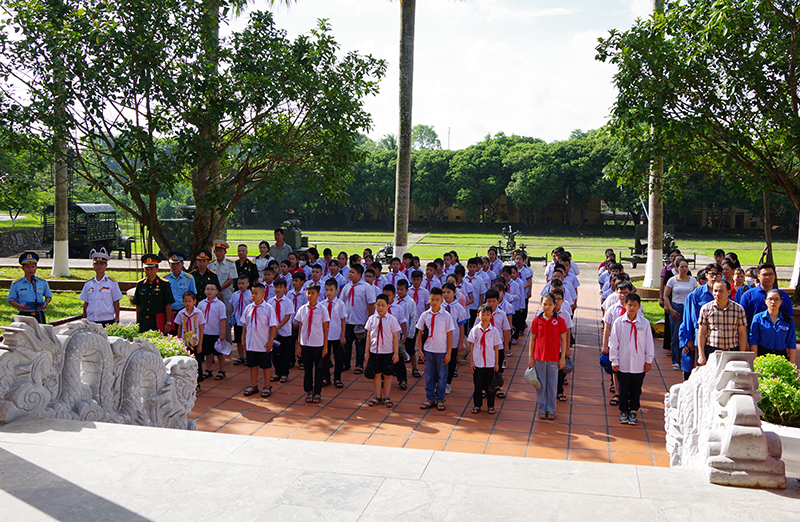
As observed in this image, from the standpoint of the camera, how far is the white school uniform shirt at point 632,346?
22.4 ft

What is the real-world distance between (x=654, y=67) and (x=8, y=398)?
10926mm

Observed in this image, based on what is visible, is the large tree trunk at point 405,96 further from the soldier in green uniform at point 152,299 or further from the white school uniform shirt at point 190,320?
the white school uniform shirt at point 190,320

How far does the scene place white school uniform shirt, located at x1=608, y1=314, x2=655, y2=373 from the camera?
22.4 ft

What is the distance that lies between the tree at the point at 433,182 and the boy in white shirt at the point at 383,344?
135ft

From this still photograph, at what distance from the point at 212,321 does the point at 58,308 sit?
6.74 metres

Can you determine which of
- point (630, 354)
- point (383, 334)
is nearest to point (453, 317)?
point (383, 334)

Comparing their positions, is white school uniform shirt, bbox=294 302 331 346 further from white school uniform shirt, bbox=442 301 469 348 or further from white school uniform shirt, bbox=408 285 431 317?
white school uniform shirt, bbox=408 285 431 317

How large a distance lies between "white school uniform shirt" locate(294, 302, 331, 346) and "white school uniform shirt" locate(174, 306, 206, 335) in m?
1.43

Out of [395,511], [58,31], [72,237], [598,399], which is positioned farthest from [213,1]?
[72,237]

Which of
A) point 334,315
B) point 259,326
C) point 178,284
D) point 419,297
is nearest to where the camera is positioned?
point 259,326

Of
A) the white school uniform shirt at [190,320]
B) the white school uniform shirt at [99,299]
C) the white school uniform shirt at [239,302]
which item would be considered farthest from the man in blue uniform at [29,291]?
the white school uniform shirt at [239,302]

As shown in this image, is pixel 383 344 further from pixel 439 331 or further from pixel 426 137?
pixel 426 137

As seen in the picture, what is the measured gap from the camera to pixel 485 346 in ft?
23.4

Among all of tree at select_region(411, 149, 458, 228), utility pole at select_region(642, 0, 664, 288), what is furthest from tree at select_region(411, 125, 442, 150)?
utility pole at select_region(642, 0, 664, 288)
